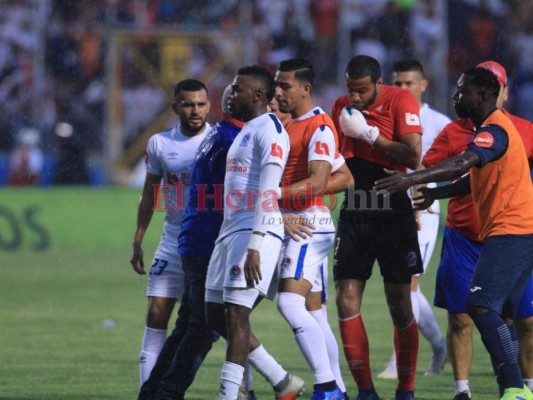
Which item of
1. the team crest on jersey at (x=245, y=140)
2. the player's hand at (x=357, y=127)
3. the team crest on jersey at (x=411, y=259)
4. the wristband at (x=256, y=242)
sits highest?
the player's hand at (x=357, y=127)

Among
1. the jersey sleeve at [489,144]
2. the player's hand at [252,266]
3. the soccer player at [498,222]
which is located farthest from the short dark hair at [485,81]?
the player's hand at [252,266]

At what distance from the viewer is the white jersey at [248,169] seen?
7.41 metres

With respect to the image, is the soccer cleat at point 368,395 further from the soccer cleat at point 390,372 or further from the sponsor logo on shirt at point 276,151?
the sponsor logo on shirt at point 276,151

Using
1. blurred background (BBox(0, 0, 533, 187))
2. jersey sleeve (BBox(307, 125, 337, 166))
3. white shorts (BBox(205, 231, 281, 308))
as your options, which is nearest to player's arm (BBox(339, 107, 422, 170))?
jersey sleeve (BBox(307, 125, 337, 166))

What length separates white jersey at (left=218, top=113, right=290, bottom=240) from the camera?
24.3ft

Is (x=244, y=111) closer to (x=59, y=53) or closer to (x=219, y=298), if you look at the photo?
(x=219, y=298)

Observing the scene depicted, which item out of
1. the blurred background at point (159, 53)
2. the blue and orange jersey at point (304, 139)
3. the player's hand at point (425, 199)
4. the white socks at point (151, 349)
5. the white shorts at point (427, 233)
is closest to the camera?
the blue and orange jersey at point (304, 139)

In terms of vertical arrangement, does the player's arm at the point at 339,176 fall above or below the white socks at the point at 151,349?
above

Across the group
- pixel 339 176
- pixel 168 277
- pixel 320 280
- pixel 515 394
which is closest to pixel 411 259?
pixel 320 280

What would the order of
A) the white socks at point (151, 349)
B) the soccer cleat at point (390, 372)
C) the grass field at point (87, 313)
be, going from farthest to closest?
the soccer cleat at point (390, 372) → the grass field at point (87, 313) → the white socks at point (151, 349)

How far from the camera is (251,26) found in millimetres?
24031

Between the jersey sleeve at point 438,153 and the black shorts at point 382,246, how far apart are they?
0.56 metres

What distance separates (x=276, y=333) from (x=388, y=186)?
6261mm

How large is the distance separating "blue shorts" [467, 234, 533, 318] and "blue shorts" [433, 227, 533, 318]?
4.45ft
